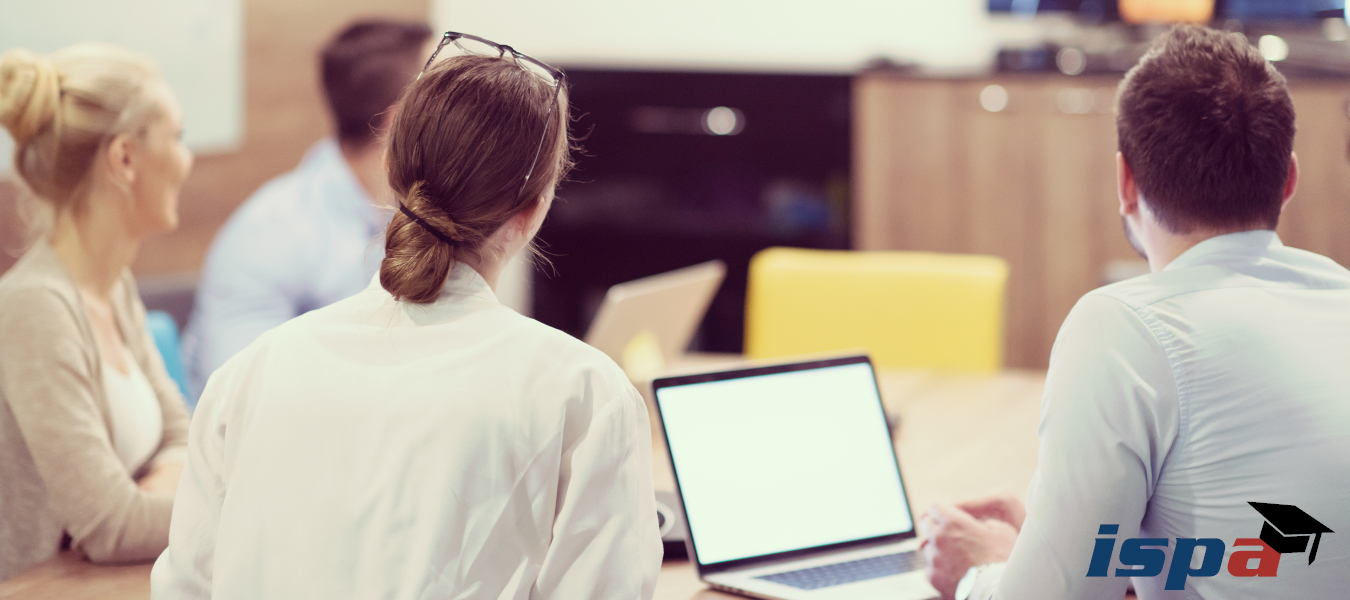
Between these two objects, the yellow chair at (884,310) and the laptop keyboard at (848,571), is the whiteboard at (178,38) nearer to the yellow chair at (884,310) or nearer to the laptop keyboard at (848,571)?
the yellow chair at (884,310)

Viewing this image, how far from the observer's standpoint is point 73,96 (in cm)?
163

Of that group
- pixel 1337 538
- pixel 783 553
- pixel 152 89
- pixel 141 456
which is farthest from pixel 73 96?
pixel 1337 538

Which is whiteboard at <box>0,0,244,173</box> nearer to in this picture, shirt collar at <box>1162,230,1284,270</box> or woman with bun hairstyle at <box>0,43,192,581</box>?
woman with bun hairstyle at <box>0,43,192,581</box>

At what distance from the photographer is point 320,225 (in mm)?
2725

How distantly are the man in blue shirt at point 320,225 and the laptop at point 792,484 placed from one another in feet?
4.38

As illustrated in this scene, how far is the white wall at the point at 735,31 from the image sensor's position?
449 cm

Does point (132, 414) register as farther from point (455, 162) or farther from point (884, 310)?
point (884, 310)

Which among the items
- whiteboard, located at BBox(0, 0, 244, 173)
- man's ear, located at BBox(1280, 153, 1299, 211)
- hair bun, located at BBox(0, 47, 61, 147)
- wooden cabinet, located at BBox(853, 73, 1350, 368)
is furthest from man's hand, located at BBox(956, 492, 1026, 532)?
whiteboard, located at BBox(0, 0, 244, 173)

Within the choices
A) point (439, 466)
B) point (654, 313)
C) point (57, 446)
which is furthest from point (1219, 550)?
point (57, 446)

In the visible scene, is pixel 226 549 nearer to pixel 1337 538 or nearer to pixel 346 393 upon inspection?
pixel 346 393

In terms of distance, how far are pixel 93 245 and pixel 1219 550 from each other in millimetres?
1511

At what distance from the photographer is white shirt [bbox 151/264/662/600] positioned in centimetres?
101

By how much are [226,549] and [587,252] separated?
3915 millimetres

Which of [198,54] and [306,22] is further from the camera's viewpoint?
[306,22]
